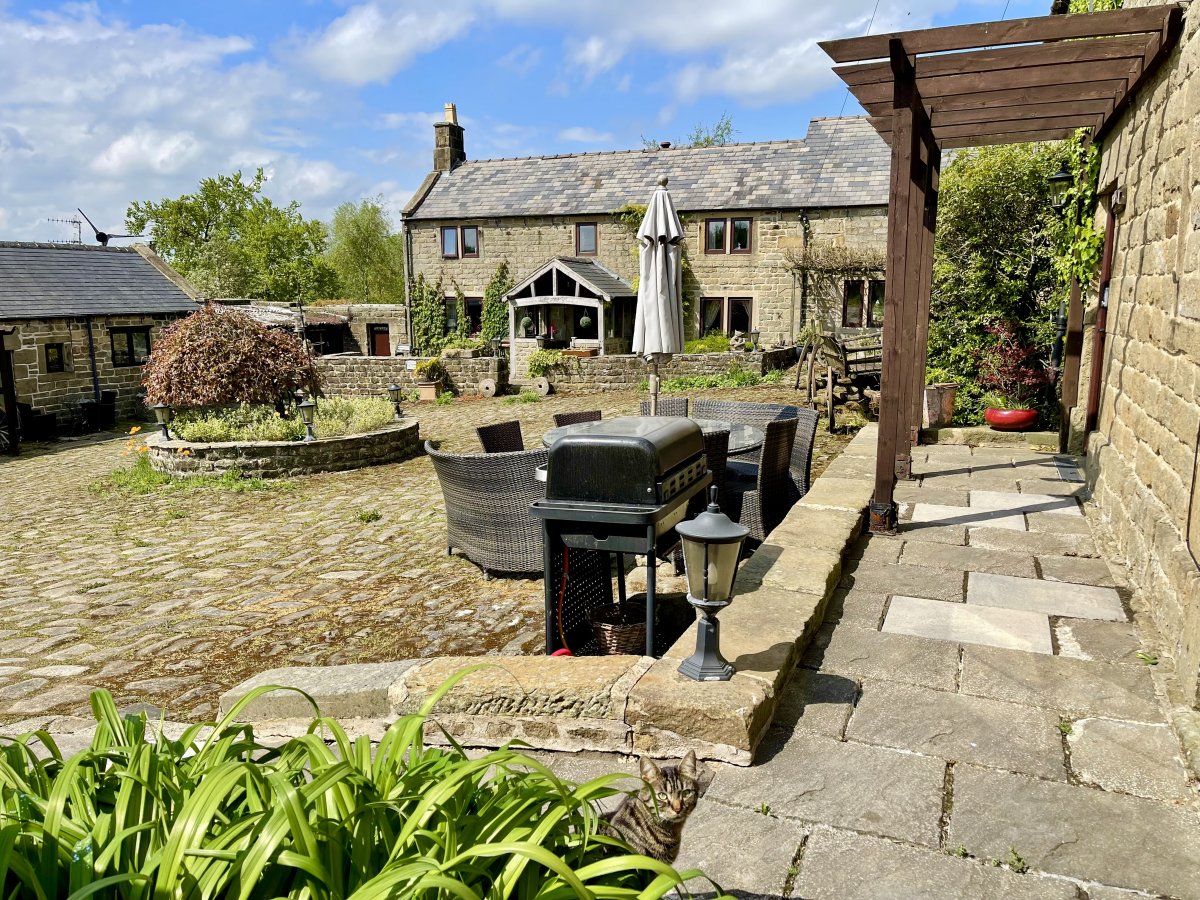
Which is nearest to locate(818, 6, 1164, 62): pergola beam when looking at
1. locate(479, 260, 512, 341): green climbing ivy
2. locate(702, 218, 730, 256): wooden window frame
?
locate(702, 218, 730, 256): wooden window frame

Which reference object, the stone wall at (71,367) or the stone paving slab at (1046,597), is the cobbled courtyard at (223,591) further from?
the stone wall at (71,367)

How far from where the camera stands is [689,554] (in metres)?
3.04

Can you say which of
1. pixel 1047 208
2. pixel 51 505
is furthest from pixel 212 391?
pixel 1047 208

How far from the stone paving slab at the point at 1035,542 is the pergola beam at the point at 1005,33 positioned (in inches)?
120

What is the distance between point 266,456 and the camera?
10.9 m

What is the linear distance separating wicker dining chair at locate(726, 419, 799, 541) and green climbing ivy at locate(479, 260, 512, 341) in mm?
21308

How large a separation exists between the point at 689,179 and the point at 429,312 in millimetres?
9656

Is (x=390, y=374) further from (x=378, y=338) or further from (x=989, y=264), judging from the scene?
(x=989, y=264)

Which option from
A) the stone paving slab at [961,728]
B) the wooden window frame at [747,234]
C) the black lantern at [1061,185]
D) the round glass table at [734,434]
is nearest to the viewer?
the stone paving slab at [961,728]

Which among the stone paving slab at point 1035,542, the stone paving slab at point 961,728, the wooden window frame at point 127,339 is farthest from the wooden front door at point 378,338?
the stone paving slab at point 961,728

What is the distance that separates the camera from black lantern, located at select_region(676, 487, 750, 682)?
2.98 m

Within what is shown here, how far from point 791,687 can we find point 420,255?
26.2 metres

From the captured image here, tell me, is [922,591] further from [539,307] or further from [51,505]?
[539,307]

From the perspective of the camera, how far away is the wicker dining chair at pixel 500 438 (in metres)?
6.90
